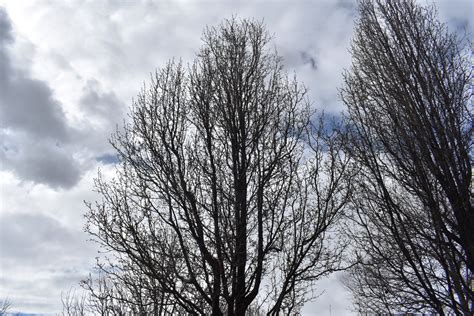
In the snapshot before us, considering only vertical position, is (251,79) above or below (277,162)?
above

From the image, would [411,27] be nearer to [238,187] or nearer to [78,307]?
[238,187]

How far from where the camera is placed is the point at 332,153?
688 centimetres

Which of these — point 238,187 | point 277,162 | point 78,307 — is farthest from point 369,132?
point 78,307

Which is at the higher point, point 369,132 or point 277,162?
point 369,132

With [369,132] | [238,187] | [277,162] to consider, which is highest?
[369,132]

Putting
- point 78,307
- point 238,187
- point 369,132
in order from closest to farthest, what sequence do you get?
point 238,187 → point 369,132 → point 78,307

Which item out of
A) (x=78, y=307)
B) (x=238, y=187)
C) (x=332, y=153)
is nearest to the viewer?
(x=238, y=187)

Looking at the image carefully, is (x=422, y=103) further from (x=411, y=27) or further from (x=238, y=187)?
(x=238, y=187)

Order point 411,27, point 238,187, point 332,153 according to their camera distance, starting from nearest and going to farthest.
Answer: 1. point 238,187
2. point 332,153
3. point 411,27

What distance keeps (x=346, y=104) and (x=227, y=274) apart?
Answer: 4.97 metres

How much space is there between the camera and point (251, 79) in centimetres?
722

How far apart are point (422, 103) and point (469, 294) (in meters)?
3.51

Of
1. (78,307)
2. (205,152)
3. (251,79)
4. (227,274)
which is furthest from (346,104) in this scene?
(78,307)

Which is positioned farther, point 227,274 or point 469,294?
point 469,294
